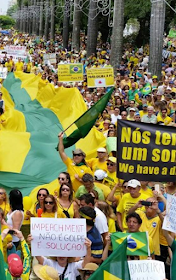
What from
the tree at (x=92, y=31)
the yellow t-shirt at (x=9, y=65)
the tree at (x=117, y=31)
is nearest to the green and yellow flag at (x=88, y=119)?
the tree at (x=117, y=31)

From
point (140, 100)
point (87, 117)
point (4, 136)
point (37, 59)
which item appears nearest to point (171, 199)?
point (87, 117)

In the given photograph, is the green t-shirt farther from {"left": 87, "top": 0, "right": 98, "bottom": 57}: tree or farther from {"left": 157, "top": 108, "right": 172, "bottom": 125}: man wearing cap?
{"left": 87, "top": 0, "right": 98, "bottom": 57}: tree

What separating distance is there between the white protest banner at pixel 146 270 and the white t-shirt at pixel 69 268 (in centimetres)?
65

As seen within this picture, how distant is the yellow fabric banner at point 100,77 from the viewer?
17.1m

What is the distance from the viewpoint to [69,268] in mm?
5844

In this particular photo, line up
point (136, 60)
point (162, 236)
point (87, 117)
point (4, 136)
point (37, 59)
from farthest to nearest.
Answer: point (37, 59) → point (136, 60) → point (4, 136) → point (87, 117) → point (162, 236)

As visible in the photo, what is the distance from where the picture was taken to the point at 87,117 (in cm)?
940

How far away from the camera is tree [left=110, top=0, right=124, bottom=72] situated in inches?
957

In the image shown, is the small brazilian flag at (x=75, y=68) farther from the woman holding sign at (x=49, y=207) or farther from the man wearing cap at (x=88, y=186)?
the woman holding sign at (x=49, y=207)

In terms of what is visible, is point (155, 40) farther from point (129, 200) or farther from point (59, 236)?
point (59, 236)

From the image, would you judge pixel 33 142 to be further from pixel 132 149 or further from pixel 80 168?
pixel 132 149

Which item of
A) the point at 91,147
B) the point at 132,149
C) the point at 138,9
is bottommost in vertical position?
the point at 91,147

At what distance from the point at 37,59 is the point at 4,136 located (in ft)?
73.9

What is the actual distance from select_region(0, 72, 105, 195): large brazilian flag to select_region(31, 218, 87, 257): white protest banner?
12.5 ft
